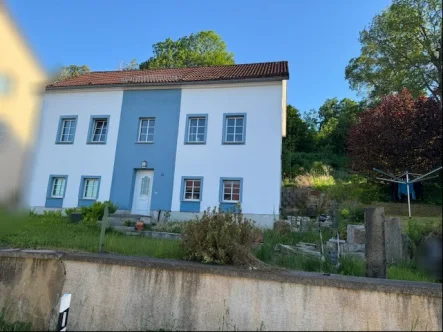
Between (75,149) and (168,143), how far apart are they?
205 inches

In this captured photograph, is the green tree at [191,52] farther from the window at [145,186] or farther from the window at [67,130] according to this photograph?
the window at [145,186]

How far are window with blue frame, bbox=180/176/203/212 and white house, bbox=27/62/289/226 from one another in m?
0.05

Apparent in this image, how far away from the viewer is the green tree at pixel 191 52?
32719 mm

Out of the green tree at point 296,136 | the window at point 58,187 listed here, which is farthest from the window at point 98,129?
the green tree at point 296,136

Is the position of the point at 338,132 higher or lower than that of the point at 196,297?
higher

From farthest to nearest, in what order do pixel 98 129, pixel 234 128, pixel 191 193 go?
pixel 98 129 < pixel 234 128 < pixel 191 193

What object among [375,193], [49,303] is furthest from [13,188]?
[375,193]

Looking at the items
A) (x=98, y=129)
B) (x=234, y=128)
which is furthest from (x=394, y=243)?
(x=98, y=129)

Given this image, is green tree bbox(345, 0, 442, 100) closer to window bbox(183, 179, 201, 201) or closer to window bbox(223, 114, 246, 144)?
window bbox(223, 114, 246, 144)

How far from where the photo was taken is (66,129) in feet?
59.4

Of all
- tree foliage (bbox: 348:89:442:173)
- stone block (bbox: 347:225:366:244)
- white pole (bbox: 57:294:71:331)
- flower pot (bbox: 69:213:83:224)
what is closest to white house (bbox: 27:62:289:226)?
flower pot (bbox: 69:213:83:224)

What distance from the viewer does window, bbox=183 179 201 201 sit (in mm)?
15705

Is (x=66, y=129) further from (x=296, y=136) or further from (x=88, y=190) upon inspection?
(x=296, y=136)

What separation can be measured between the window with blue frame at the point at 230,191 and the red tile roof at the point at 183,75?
16.6ft
